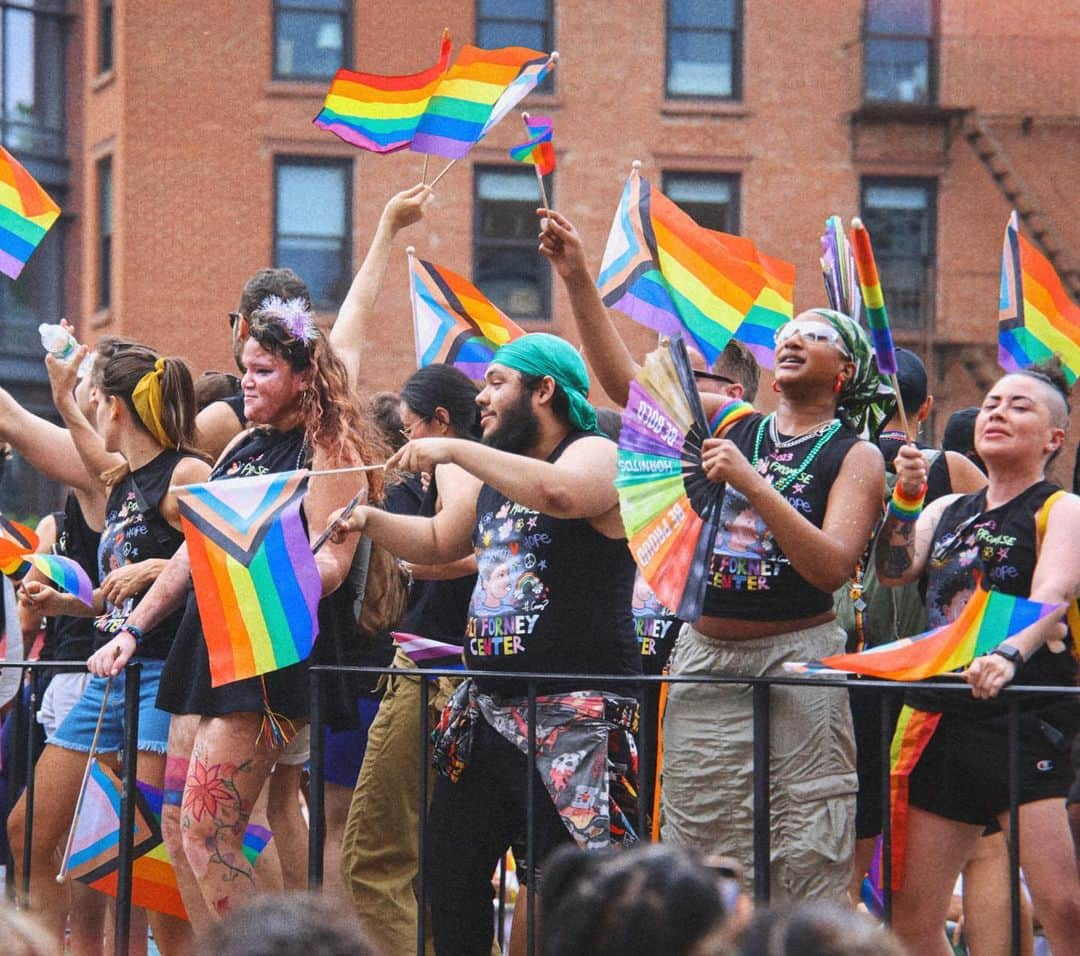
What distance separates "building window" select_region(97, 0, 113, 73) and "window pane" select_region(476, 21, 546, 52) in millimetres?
4584

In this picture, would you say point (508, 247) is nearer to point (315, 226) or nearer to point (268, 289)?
point (315, 226)

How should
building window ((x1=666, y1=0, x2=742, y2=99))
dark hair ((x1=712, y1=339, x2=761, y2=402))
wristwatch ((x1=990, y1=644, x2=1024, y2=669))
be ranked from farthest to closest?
1. building window ((x1=666, y1=0, x2=742, y2=99))
2. dark hair ((x1=712, y1=339, x2=761, y2=402))
3. wristwatch ((x1=990, y1=644, x2=1024, y2=669))

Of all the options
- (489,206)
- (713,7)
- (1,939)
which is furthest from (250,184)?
(1,939)

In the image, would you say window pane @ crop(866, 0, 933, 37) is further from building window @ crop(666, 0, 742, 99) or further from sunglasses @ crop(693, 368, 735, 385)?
sunglasses @ crop(693, 368, 735, 385)

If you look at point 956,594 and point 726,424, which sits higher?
point 726,424

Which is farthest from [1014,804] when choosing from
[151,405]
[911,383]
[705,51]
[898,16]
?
[898,16]

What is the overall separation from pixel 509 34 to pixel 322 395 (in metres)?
17.3

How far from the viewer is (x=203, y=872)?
5188mm

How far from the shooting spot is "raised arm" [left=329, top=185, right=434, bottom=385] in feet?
19.7

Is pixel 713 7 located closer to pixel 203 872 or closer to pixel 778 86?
pixel 778 86

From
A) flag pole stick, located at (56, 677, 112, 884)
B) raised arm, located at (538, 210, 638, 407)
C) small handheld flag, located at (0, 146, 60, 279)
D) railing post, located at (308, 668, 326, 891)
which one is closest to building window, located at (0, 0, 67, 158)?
small handheld flag, located at (0, 146, 60, 279)

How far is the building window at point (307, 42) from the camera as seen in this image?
21.8m

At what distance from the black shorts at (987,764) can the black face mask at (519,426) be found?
4.40ft

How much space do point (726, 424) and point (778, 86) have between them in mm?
17777
